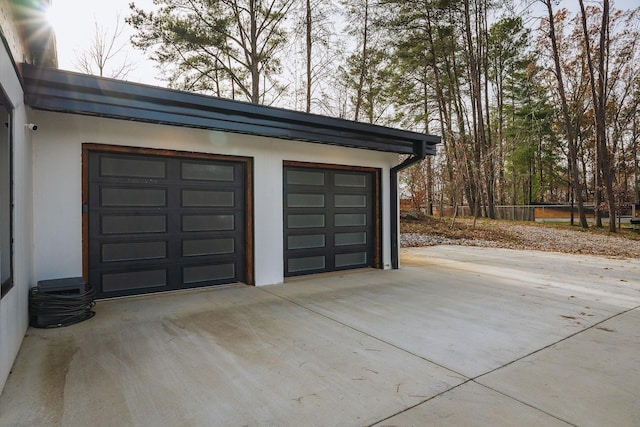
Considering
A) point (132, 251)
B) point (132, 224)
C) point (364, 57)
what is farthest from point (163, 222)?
point (364, 57)

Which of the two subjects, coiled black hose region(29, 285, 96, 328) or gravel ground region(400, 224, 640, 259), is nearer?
coiled black hose region(29, 285, 96, 328)

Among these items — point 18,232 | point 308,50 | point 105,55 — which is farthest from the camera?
point 308,50

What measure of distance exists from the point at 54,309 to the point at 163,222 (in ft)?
5.03

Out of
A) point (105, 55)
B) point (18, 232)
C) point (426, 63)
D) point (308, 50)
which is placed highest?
point (426, 63)

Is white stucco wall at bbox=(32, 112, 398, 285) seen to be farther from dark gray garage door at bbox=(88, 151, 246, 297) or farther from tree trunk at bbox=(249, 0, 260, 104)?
tree trunk at bbox=(249, 0, 260, 104)

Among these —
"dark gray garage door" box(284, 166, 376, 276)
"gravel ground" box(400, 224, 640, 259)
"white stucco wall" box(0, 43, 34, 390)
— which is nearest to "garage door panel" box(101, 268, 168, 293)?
"white stucco wall" box(0, 43, 34, 390)

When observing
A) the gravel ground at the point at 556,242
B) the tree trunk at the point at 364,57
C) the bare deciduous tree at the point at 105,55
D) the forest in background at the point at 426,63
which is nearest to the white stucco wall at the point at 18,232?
the forest in background at the point at 426,63

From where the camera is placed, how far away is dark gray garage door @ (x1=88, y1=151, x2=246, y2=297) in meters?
4.12

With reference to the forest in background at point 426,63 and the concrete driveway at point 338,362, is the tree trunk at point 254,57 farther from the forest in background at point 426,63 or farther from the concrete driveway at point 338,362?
the concrete driveway at point 338,362

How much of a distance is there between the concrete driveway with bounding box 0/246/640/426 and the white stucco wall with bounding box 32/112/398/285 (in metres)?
0.71

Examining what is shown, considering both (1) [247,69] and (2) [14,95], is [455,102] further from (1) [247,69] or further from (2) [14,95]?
(2) [14,95]

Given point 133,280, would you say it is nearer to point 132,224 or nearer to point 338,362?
point 132,224

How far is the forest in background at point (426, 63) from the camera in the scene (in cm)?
1113

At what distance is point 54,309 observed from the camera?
3.23 m
